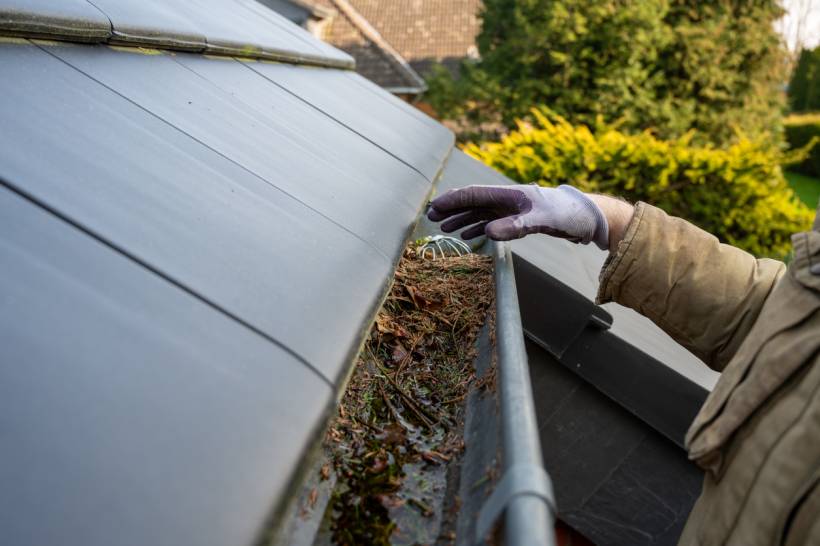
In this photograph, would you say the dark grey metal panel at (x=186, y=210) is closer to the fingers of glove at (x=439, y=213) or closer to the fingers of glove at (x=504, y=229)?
the fingers of glove at (x=504, y=229)

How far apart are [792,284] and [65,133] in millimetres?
1508

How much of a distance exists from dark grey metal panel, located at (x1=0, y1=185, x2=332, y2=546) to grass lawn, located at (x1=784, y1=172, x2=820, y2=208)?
19367 mm

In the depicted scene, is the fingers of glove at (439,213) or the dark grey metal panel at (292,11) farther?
the dark grey metal panel at (292,11)

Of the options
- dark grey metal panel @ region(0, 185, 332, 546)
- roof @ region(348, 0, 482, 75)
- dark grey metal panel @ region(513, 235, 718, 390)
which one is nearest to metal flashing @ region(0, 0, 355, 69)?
dark grey metal panel @ region(0, 185, 332, 546)

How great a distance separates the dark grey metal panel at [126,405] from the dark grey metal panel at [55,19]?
2.26 ft

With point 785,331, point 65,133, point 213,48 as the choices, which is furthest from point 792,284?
point 213,48

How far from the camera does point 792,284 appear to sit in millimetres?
1615

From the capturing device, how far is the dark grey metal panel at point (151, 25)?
6.30ft

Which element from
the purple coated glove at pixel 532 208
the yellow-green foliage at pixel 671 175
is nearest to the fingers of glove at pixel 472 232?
the purple coated glove at pixel 532 208

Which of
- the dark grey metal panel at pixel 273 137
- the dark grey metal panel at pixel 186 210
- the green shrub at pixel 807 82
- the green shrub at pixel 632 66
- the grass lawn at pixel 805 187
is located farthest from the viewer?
the green shrub at pixel 807 82

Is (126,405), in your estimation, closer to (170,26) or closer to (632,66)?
(170,26)

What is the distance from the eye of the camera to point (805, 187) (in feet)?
67.7

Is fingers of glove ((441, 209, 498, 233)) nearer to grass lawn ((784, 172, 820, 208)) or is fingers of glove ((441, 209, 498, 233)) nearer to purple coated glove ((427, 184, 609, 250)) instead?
purple coated glove ((427, 184, 609, 250))

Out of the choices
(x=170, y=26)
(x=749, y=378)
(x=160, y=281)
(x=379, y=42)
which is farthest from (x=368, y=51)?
(x=160, y=281)
